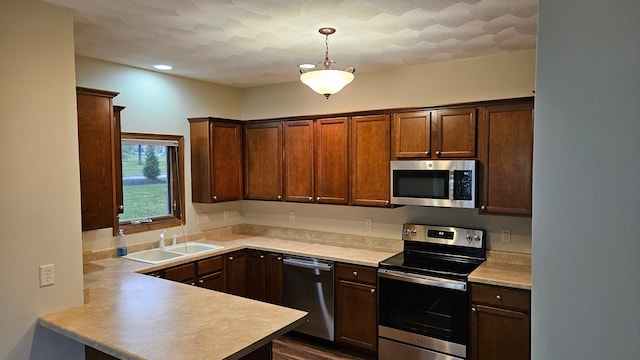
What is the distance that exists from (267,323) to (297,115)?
293 centimetres

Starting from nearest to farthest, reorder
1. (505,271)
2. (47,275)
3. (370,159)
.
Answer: (47,275) → (505,271) → (370,159)

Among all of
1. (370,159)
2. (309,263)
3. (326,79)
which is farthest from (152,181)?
(326,79)

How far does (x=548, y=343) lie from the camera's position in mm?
822

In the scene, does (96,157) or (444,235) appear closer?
(96,157)

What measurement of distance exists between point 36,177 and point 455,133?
117 inches

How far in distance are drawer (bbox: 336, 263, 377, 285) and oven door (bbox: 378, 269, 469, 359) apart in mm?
95

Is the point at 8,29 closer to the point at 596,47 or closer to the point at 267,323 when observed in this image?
the point at 267,323

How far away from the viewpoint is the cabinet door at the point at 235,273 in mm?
4133

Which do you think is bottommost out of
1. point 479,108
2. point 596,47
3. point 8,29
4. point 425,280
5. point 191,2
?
point 425,280

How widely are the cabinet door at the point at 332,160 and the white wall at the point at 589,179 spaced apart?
10.5ft

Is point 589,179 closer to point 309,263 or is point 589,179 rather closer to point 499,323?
point 499,323

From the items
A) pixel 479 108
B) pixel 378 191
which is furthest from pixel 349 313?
pixel 479 108

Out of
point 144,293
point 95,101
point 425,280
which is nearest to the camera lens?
point 144,293

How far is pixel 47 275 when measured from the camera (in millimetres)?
2307
